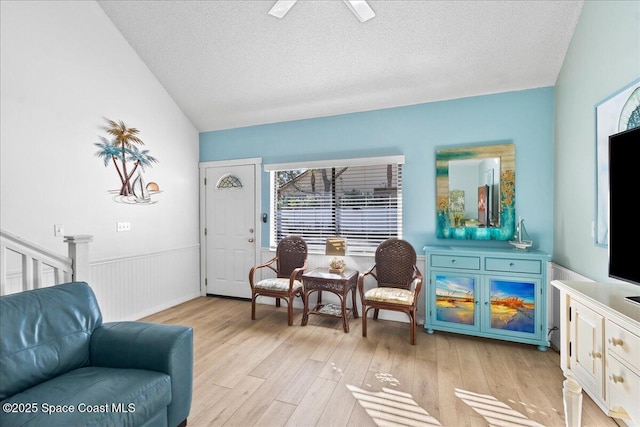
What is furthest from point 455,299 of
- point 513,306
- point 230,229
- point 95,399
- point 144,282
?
point 144,282

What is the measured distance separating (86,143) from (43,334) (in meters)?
2.38

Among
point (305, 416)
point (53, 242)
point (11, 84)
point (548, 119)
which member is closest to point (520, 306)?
point (548, 119)

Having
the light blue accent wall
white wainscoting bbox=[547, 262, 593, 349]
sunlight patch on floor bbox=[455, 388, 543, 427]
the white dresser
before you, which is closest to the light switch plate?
the light blue accent wall

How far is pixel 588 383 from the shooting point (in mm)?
1494

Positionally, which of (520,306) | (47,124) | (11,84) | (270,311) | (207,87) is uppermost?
(207,87)

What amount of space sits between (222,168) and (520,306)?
4208mm

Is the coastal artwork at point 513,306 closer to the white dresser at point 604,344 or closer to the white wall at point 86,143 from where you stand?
the white dresser at point 604,344

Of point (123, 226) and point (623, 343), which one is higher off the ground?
point (123, 226)

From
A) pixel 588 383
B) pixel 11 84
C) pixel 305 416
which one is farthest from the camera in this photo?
pixel 11 84

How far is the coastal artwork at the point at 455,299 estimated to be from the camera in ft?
9.93

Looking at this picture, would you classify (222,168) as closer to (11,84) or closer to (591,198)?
(11,84)

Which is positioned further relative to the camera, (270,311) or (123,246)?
(270,311)

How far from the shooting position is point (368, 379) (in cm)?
236

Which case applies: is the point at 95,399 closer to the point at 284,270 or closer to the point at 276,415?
the point at 276,415
